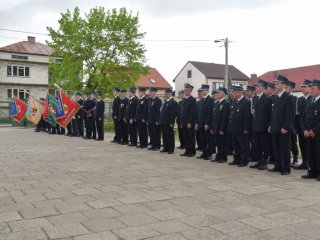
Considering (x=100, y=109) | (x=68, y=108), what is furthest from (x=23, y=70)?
(x=100, y=109)

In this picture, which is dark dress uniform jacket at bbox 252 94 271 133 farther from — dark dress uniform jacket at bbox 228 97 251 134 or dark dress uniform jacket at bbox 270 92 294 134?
dark dress uniform jacket at bbox 270 92 294 134

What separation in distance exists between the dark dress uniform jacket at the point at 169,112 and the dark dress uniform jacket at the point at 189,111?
0.55 metres

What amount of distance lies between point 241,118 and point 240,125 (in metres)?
0.17

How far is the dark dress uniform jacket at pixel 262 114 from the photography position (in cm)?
844

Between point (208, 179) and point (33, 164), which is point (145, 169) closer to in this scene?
point (208, 179)

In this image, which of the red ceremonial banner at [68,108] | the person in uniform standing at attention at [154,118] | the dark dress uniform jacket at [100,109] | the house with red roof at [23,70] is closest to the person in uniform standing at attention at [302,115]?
the person in uniform standing at attention at [154,118]

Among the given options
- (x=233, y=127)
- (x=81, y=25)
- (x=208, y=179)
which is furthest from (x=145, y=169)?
Result: (x=81, y=25)

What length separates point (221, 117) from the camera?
9.47 m

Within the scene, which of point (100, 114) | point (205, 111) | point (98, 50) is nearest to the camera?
point (205, 111)

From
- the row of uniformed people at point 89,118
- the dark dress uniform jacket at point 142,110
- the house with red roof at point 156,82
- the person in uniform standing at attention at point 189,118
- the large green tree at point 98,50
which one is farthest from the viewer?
the house with red roof at point 156,82

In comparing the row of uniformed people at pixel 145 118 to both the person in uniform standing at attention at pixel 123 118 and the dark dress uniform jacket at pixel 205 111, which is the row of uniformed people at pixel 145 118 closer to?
the person in uniform standing at attention at pixel 123 118

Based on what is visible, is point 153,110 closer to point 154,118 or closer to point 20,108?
point 154,118

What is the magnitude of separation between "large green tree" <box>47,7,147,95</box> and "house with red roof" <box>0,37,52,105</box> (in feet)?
49.2

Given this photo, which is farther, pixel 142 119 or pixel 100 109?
pixel 100 109
